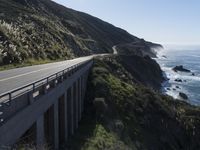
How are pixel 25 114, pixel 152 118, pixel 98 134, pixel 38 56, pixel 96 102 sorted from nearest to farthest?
pixel 25 114, pixel 98 134, pixel 96 102, pixel 152 118, pixel 38 56

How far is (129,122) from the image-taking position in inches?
1630

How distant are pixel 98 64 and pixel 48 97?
47.2 m

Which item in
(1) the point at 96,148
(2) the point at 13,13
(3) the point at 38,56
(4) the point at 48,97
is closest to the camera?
(4) the point at 48,97

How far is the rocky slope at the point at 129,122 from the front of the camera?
3353cm

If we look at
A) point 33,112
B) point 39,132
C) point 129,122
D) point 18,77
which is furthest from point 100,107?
point 33,112

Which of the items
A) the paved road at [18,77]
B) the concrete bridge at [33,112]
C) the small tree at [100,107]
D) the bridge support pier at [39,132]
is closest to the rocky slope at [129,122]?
the small tree at [100,107]

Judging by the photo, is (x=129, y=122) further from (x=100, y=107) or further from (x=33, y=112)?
(x=33, y=112)

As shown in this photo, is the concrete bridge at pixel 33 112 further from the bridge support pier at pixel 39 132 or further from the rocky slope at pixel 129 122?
the rocky slope at pixel 129 122

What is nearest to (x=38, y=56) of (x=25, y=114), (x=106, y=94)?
(x=106, y=94)

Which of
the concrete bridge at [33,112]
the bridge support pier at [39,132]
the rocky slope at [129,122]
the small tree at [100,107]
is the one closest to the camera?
the concrete bridge at [33,112]

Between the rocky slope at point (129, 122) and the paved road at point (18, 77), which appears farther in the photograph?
the rocky slope at point (129, 122)

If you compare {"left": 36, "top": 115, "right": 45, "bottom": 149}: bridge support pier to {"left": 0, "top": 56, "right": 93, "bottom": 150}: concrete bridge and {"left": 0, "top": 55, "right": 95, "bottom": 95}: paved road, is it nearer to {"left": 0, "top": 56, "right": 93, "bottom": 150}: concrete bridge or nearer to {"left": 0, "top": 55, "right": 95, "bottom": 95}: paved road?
{"left": 0, "top": 56, "right": 93, "bottom": 150}: concrete bridge

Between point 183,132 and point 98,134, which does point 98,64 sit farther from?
point 98,134

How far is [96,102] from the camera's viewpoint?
41.9m
